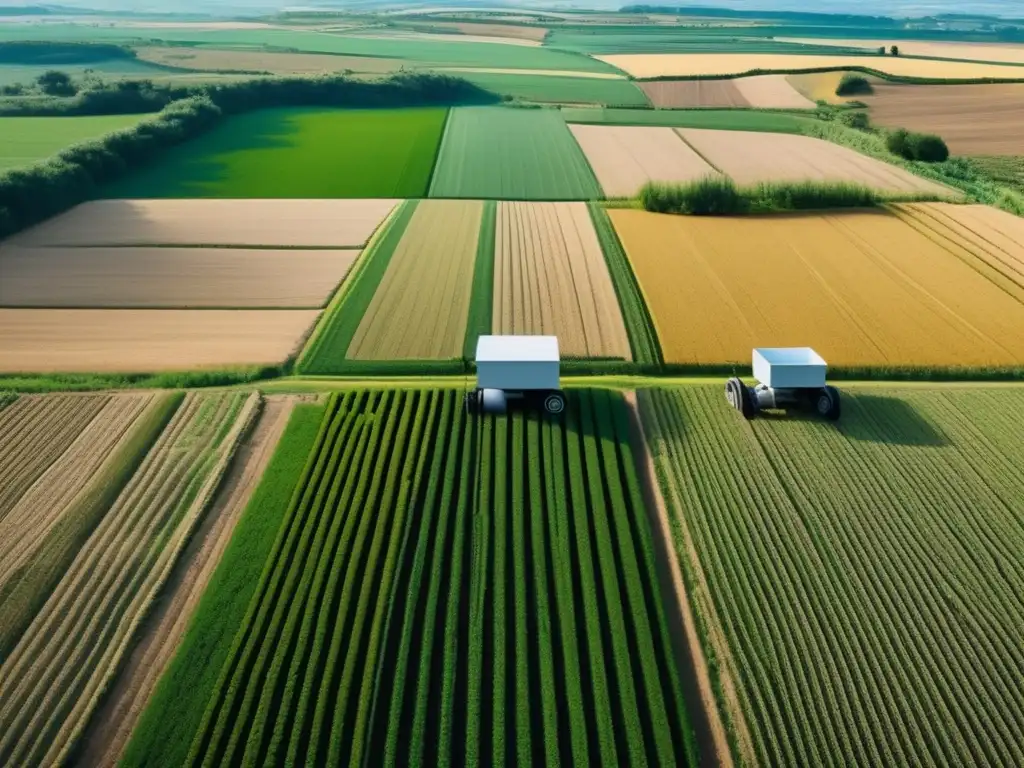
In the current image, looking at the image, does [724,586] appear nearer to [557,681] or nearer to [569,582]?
[569,582]

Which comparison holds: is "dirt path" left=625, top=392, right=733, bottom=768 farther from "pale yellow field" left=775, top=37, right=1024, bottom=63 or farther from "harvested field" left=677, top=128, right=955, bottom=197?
"pale yellow field" left=775, top=37, right=1024, bottom=63

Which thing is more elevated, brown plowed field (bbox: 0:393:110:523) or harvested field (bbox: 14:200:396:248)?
harvested field (bbox: 14:200:396:248)

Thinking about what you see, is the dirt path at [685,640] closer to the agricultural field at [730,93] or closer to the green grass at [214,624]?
the green grass at [214,624]

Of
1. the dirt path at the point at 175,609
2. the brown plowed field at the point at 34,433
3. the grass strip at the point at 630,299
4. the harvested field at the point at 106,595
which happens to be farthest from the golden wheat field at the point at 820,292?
the brown plowed field at the point at 34,433

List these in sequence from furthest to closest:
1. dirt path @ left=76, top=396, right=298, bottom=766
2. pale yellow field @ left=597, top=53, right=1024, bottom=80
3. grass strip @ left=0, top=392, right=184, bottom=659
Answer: pale yellow field @ left=597, top=53, right=1024, bottom=80
grass strip @ left=0, top=392, right=184, bottom=659
dirt path @ left=76, top=396, right=298, bottom=766

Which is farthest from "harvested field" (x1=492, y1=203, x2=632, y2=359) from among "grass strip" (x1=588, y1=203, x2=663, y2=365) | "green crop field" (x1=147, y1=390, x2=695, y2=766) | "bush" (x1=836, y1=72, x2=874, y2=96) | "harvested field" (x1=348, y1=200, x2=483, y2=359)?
"bush" (x1=836, y1=72, x2=874, y2=96)

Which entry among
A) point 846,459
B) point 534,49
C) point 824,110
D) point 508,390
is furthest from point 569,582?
point 534,49

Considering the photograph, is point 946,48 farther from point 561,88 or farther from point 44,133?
point 44,133
